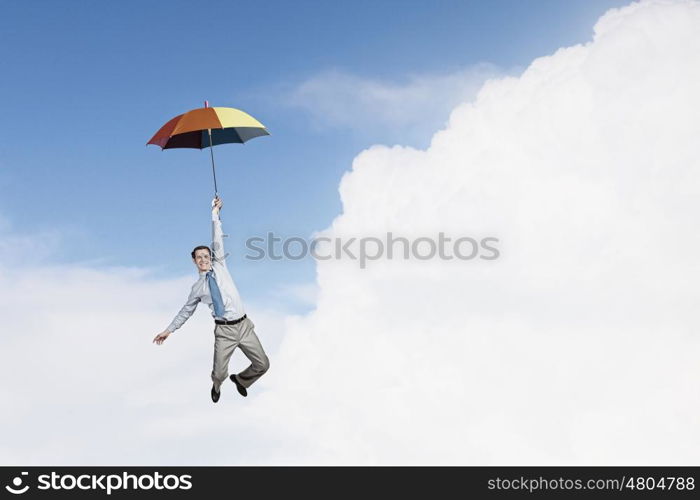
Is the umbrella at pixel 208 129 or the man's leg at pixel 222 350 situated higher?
the umbrella at pixel 208 129

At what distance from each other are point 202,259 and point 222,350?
54.0 inches

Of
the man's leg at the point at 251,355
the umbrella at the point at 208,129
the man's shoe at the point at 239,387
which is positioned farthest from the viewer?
the man's shoe at the point at 239,387

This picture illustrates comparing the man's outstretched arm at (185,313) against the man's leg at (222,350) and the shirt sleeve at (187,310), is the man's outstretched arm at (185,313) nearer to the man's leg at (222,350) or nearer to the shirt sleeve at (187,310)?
the shirt sleeve at (187,310)

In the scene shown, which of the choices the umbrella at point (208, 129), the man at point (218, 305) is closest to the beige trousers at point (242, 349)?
the man at point (218, 305)

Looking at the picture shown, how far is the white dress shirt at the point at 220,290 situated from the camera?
11008 millimetres

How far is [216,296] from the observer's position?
36.1ft

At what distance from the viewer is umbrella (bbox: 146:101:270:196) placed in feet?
35.6

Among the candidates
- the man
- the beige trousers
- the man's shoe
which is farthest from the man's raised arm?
the man's shoe

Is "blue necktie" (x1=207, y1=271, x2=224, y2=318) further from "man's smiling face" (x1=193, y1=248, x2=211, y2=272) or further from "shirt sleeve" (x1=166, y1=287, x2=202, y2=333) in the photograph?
"shirt sleeve" (x1=166, y1=287, x2=202, y2=333)

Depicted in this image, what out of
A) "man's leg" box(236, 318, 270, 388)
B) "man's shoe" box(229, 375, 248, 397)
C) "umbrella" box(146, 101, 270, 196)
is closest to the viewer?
"umbrella" box(146, 101, 270, 196)

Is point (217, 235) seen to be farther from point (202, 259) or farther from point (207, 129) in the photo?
point (207, 129)

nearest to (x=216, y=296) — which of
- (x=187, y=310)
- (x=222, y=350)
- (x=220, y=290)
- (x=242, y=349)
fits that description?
(x=220, y=290)
